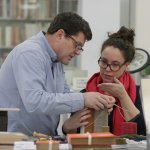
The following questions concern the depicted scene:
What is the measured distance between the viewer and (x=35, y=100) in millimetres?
1850

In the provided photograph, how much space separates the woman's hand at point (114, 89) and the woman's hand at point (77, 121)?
27 centimetres

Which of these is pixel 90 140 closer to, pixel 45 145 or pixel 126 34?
pixel 45 145

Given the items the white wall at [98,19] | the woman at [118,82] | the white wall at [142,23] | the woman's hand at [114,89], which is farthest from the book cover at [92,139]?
the white wall at [142,23]

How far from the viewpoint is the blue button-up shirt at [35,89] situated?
1.87m

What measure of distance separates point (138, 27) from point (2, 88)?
253cm

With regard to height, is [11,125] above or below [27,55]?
below

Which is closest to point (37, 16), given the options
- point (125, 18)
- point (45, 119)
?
point (125, 18)

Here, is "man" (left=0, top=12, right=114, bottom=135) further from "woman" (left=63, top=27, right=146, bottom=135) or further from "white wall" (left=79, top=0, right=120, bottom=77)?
"white wall" (left=79, top=0, right=120, bottom=77)

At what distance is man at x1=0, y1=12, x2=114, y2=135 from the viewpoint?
186 cm

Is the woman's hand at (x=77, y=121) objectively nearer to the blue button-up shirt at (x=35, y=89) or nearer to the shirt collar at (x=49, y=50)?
the blue button-up shirt at (x=35, y=89)

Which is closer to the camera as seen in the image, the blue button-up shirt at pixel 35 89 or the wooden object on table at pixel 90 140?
the wooden object on table at pixel 90 140

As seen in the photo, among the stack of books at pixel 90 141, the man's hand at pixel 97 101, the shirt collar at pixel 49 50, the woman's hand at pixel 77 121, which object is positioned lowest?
the woman's hand at pixel 77 121

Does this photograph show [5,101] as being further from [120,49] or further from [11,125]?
[120,49]

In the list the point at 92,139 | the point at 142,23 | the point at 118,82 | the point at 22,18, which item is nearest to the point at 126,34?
the point at 118,82
